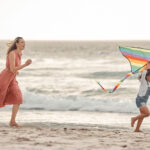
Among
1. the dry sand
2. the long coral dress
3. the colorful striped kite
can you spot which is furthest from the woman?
the colorful striped kite

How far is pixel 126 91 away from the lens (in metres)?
18.1

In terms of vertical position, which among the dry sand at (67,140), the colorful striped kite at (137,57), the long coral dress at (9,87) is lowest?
the dry sand at (67,140)

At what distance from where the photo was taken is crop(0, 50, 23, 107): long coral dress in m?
6.80

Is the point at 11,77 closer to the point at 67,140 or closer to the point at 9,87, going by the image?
the point at 9,87

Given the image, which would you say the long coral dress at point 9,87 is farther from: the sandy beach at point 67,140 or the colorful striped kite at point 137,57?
the colorful striped kite at point 137,57

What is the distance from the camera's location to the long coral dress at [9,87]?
6.80 m

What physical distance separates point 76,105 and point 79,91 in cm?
519

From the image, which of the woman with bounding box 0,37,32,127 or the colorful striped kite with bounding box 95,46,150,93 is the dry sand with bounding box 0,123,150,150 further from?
the colorful striped kite with bounding box 95,46,150,93

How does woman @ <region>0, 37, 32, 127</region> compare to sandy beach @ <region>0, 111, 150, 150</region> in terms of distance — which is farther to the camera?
woman @ <region>0, 37, 32, 127</region>

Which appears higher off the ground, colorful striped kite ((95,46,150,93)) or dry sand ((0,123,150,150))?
colorful striped kite ((95,46,150,93))

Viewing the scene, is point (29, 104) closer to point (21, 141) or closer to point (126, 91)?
point (126, 91)

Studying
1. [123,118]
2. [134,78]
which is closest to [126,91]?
[134,78]

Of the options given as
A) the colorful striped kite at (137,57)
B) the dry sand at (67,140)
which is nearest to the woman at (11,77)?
the dry sand at (67,140)

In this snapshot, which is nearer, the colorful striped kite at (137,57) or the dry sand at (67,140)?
the dry sand at (67,140)
